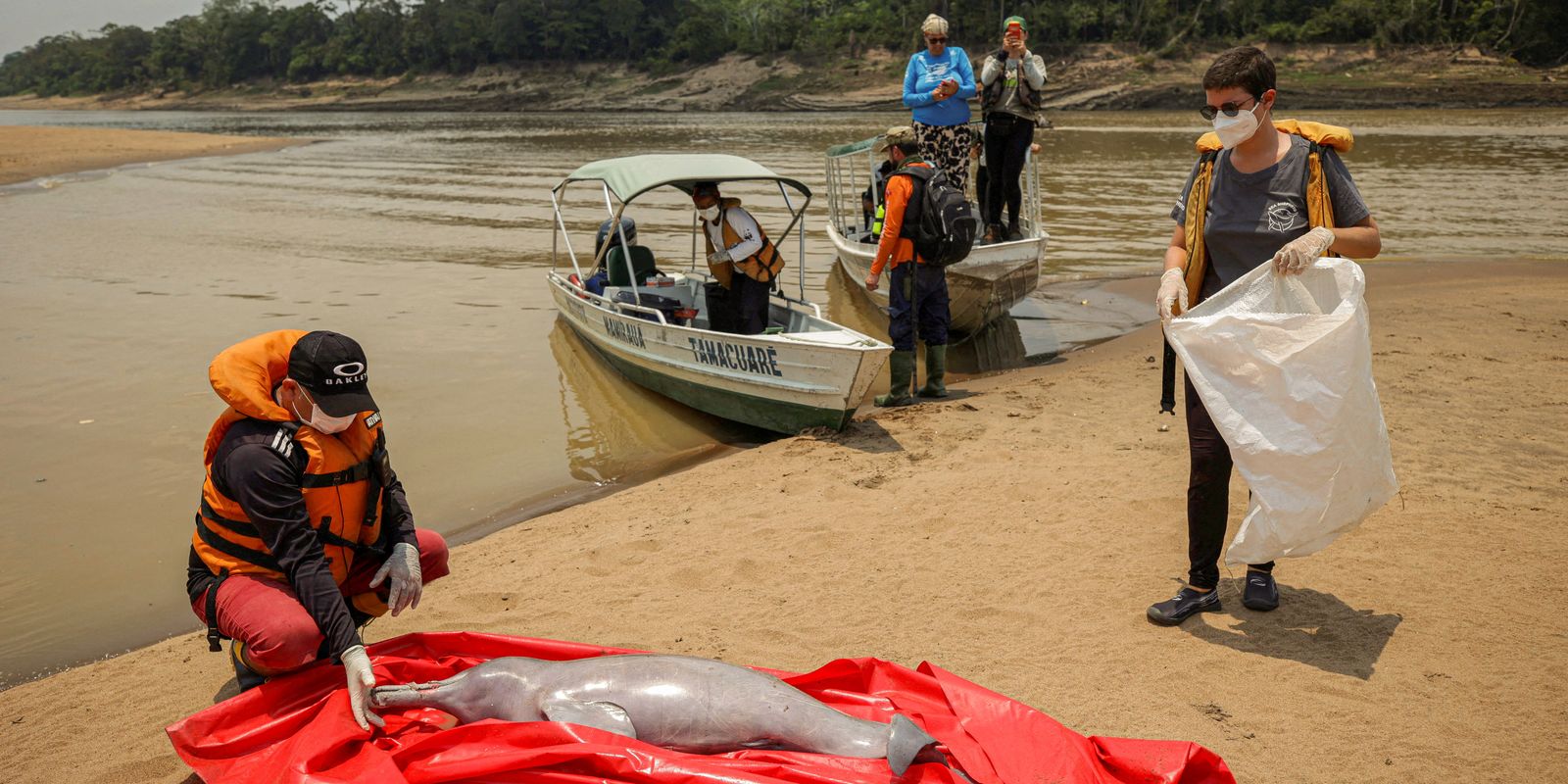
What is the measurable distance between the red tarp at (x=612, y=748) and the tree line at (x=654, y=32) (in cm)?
5997

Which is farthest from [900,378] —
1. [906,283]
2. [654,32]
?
[654,32]

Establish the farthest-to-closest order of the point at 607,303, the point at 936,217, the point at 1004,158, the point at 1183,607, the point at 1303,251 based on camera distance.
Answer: the point at 1004,158
the point at 607,303
the point at 936,217
the point at 1183,607
the point at 1303,251

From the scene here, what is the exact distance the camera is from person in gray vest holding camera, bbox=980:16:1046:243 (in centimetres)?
1080

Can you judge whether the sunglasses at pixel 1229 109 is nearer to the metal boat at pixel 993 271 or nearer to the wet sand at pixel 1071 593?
the wet sand at pixel 1071 593

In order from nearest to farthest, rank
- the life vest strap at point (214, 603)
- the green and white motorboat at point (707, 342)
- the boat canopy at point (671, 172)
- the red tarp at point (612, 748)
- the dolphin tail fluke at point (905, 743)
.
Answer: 1. the dolphin tail fluke at point (905, 743)
2. the red tarp at point (612, 748)
3. the life vest strap at point (214, 603)
4. the green and white motorboat at point (707, 342)
5. the boat canopy at point (671, 172)

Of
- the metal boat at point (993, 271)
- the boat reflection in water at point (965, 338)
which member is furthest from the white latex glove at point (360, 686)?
the metal boat at point (993, 271)

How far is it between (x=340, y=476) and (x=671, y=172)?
6.27 metres

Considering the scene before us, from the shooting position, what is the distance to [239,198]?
26.5 m

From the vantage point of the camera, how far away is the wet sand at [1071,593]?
12.8 ft

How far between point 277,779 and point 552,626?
75.2 inches

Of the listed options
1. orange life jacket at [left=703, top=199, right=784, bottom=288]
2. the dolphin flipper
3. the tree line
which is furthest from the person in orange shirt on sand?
the tree line

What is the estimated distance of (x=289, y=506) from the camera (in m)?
3.59

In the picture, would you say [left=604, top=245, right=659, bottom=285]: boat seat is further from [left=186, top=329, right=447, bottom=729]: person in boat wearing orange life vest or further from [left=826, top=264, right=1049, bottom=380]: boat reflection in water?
[left=186, top=329, right=447, bottom=729]: person in boat wearing orange life vest

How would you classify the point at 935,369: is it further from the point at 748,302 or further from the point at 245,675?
the point at 245,675
